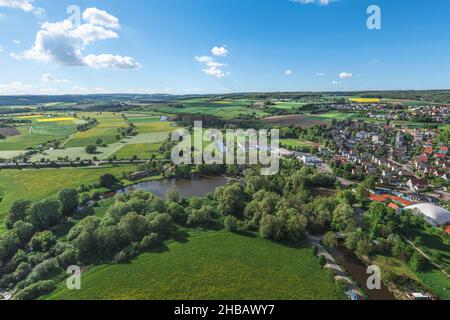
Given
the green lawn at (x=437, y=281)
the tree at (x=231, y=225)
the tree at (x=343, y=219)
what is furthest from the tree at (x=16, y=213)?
the green lawn at (x=437, y=281)

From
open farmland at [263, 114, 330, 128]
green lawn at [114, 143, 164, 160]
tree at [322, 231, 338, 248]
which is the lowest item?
tree at [322, 231, 338, 248]

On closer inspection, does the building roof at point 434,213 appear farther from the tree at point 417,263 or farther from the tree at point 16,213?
the tree at point 16,213

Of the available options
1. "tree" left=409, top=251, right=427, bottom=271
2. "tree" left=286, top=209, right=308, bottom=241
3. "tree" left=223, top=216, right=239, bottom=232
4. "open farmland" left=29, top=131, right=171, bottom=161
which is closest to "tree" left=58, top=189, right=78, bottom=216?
"tree" left=223, top=216, right=239, bottom=232

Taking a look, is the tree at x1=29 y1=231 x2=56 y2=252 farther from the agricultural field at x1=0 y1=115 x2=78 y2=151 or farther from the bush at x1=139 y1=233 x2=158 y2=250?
the agricultural field at x1=0 y1=115 x2=78 y2=151
